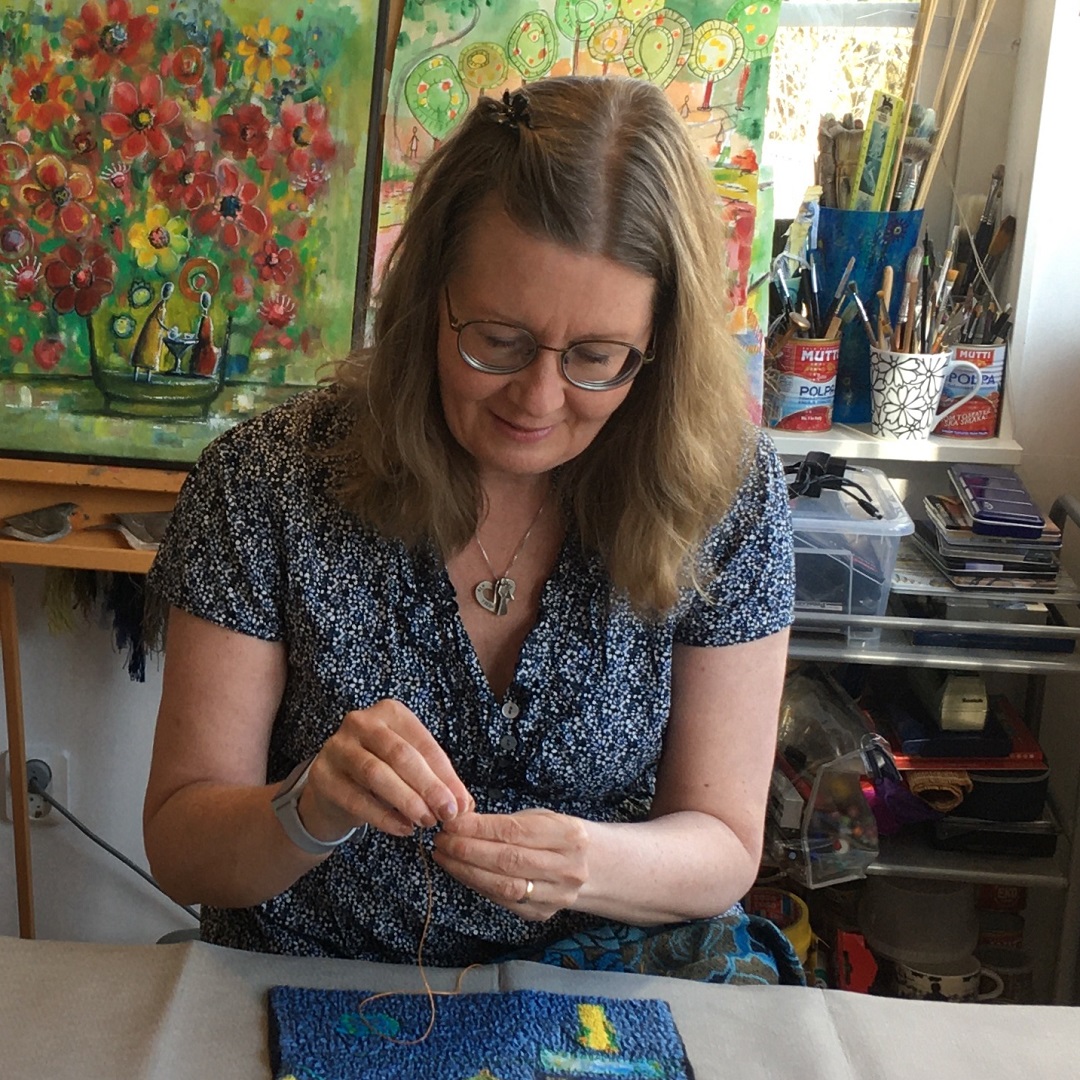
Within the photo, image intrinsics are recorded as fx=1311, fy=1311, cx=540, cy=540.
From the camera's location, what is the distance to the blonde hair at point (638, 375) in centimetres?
98

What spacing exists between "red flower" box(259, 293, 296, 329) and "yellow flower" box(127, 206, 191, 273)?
12 centimetres

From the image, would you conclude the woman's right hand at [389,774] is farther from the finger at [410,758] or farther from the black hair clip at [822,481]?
the black hair clip at [822,481]

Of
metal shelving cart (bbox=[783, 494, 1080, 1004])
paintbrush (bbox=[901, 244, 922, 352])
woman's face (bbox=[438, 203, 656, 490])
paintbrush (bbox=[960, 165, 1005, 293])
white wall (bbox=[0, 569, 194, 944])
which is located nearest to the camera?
woman's face (bbox=[438, 203, 656, 490])

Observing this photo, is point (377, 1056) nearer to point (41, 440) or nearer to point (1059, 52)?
point (41, 440)

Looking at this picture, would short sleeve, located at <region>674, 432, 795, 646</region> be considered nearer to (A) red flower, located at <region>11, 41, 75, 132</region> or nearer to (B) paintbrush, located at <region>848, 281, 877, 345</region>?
(B) paintbrush, located at <region>848, 281, 877, 345</region>

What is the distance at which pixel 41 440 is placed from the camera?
1.72 metres

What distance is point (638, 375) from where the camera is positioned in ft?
3.67

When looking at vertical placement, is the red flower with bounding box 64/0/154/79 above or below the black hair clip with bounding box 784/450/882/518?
above

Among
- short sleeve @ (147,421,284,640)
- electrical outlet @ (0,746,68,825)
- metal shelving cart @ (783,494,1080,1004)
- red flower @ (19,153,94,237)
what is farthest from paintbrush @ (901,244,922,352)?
electrical outlet @ (0,746,68,825)

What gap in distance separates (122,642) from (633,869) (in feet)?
3.55

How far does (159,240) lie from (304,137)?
0.23m

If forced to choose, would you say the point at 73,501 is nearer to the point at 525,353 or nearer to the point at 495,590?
the point at 495,590

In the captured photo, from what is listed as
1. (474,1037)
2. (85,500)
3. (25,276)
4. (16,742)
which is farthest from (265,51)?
(474,1037)

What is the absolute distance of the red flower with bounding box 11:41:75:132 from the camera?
1.66 meters
